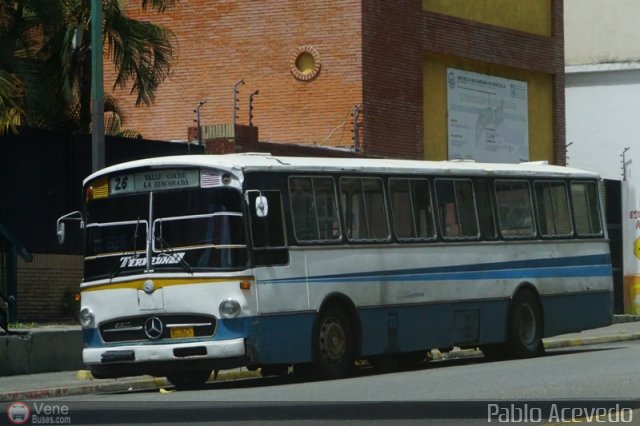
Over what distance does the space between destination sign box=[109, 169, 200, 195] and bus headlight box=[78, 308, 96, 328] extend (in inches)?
63.4

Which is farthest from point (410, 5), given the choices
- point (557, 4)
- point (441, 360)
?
point (441, 360)

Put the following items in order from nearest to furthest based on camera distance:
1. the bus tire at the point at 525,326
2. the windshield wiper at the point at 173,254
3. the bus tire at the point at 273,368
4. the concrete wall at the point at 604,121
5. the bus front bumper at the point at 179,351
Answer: the bus front bumper at the point at 179,351 < the windshield wiper at the point at 173,254 < the bus tire at the point at 273,368 < the bus tire at the point at 525,326 < the concrete wall at the point at 604,121

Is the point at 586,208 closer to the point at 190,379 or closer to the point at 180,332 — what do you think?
the point at 190,379

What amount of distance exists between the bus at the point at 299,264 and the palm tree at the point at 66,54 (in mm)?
7907

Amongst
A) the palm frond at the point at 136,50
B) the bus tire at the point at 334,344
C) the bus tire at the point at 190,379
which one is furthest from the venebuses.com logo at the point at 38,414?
the palm frond at the point at 136,50

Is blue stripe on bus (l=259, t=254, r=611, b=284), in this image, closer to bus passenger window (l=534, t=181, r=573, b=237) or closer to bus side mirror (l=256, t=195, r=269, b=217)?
bus passenger window (l=534, t=181, r=573, b=237)

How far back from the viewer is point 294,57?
37.1 meters

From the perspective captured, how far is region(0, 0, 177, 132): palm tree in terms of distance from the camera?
28422 mm

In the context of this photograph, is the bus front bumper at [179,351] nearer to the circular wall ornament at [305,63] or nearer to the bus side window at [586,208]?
the bus side window at [586,208]

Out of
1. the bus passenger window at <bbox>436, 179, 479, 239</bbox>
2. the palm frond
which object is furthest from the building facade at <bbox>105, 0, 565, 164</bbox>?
the bus passenger window at <bbox>436, 179, 479, 239</bbox>

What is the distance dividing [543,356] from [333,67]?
1335 centimetres

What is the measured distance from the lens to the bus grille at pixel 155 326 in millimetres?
19359

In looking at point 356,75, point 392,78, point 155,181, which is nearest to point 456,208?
point 155,181

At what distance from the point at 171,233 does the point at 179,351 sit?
1.55 m
